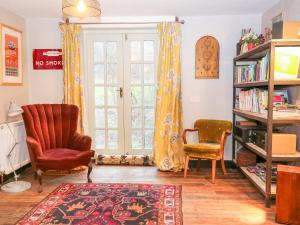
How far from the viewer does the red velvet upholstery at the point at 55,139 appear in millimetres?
3512

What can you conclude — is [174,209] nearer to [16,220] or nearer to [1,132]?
[16,220]

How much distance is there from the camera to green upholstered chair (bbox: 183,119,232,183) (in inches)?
150

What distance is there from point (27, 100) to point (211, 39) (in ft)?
10.3

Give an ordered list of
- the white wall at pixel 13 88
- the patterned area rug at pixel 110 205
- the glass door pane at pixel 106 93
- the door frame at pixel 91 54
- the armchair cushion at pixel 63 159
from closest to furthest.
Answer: the patterned area rug at pixel 110 205
the armchair cushion at pixel 63 159
the white wall at pixel 13 88
the door frame at pixel 91 54
the glass door pane at pixel 106 93

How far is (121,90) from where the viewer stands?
15.3 feet

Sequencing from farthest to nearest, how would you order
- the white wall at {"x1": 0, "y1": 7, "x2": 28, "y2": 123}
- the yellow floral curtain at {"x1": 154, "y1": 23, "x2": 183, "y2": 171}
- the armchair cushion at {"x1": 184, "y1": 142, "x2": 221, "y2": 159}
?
the yellow floral curtain at {"x1": 154, "y1": 23, "x2": 183, "y2": 171}
the white wall at {"x1": 0, "y1": 7, "x2": 28, "y2": 123}
the armchair cushion at {"x1": 184, "y1": 142, "x2": 221, "y2": 159}

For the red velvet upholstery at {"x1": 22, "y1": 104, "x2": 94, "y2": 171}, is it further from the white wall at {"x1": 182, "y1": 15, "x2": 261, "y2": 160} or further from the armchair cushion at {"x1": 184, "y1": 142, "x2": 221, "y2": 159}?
the white wall at {"x1": 182, "y1": 15, "x2": 261, "y2": 160}

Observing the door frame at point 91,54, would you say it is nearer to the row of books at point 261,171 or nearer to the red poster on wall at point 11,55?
the red poster on wall at point 11,55

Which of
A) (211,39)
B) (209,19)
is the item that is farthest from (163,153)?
(209,19)

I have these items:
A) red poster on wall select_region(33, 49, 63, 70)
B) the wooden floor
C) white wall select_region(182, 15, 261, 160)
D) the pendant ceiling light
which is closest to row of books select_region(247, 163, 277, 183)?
the wooden floor

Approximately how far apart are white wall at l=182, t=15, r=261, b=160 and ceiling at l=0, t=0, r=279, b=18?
0.59ft

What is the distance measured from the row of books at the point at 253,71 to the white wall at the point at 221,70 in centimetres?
27

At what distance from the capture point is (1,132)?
368 centimetres

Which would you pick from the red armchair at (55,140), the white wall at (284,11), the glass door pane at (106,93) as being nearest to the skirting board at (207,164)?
the glass door pane at (106,93)
